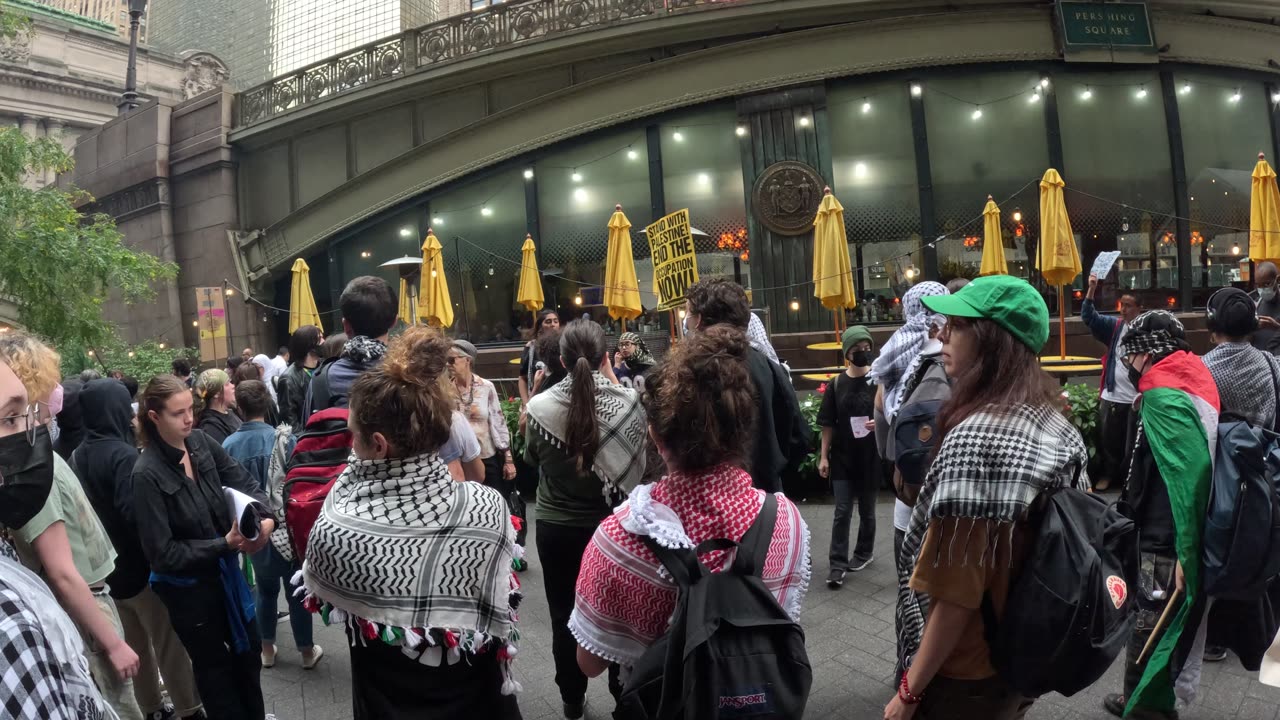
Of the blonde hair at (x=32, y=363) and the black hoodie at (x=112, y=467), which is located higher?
the blonde hair at (x=32, y=363)

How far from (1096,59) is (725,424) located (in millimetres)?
18202

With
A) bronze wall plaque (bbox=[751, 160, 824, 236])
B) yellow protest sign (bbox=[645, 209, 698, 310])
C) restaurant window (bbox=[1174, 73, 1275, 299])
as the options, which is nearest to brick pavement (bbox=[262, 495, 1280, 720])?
yellow protest sign (bbox=[645, 209, 698, 310])

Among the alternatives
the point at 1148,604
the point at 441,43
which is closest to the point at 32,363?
the point at 1148,604

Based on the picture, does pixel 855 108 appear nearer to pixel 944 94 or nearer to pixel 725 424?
pixel 944 94

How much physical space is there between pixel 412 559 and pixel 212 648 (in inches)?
76.6

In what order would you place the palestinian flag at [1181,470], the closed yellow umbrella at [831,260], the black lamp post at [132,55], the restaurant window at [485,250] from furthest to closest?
the black lamp post at [132,55] < the restaurant window at [485,250] < the closed yellow umbrella at [831,260] < the palestinian flag at [1181,470]

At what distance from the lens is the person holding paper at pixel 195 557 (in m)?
3.47

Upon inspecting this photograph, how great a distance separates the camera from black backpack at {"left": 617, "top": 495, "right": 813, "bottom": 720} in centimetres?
191

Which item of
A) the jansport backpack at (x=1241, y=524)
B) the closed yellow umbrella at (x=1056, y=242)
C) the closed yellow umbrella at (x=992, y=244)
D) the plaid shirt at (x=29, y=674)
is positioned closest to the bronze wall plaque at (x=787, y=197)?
the closed yellow umbrella at (x=992, y=244)

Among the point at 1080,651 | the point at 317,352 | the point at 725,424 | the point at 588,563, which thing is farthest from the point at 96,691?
the point at 317,352

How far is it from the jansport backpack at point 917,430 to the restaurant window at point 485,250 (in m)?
15.4

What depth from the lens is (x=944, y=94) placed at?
16.7m

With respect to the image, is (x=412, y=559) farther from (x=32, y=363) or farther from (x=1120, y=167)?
(x=1120, y=167)

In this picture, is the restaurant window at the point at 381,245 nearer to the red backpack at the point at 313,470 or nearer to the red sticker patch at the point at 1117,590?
the red backpack at the point at 313,470
